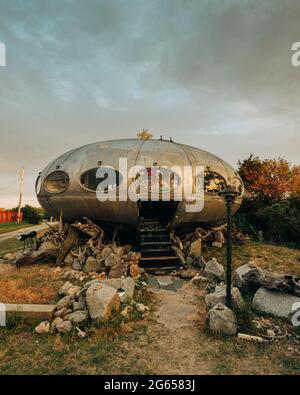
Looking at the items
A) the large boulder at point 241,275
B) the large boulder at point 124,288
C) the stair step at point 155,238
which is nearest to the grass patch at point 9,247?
the stair step at point 155,238

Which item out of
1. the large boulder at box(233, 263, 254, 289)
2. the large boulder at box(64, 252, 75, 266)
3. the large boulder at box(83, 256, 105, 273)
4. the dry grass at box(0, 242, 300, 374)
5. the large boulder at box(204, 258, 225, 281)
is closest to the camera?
the dry grass at box(0, 242, 300, 374)

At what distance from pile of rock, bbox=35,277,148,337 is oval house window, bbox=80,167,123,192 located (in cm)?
505

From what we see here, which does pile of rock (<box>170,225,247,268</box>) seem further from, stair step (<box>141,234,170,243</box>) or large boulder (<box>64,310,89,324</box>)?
large boulder (<box>64,310,89,324</box>)

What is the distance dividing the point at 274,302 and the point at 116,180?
23.8ft

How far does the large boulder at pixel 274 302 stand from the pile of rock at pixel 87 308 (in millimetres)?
2854

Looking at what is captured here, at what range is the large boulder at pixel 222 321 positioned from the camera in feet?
18.7

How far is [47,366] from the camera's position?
4656 mm

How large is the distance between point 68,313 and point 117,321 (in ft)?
4.01

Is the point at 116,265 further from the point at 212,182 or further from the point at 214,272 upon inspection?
the point at 212,182

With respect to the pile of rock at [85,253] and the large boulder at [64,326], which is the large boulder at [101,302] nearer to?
the large boulder at [64,326]

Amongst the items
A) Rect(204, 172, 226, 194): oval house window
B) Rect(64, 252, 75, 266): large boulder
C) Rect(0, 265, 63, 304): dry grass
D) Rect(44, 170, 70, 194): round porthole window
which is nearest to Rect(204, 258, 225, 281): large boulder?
Rect(204, 172, 226, 194): oval house window

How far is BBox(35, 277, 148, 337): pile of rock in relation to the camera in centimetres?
583
